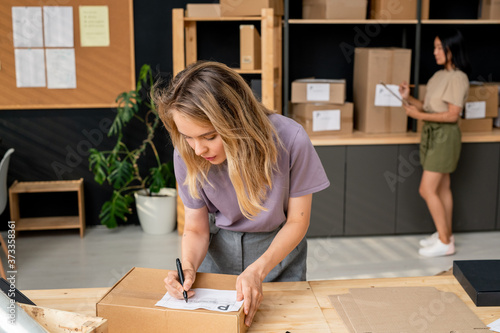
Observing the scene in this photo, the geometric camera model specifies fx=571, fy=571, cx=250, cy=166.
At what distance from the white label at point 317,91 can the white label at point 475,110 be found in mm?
1076

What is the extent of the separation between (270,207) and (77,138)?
10.7ft

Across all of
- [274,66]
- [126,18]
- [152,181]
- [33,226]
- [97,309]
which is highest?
[126,18]

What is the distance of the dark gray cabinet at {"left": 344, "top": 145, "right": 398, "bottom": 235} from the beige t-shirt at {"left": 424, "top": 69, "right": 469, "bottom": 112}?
0.50 meters

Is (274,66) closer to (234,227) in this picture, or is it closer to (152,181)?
(152,181)

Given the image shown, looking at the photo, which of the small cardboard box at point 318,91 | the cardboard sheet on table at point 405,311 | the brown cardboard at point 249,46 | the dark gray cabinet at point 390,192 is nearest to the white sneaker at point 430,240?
the dark gray cabinet at point 390,192

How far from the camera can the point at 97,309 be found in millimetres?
1384

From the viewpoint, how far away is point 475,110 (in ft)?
14.3

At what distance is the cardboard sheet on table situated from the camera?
1402 millimetres

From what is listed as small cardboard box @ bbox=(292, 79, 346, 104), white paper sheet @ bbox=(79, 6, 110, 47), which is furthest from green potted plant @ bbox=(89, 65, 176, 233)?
small cardboard box @ bbox=(292, 79, 346, 104)

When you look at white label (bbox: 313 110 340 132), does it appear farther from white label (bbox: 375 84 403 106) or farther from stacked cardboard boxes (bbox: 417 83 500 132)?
stacked cardboard boxes (bbox: 417 83 500 132)

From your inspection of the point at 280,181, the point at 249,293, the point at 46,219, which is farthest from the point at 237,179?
the point at 46,219

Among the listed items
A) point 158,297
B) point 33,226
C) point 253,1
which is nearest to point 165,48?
point 253,1

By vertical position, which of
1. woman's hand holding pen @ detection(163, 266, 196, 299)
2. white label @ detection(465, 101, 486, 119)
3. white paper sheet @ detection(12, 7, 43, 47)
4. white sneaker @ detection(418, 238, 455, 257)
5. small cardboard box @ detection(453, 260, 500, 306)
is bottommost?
white sneaker @ detection(418, 238, 455, 257)

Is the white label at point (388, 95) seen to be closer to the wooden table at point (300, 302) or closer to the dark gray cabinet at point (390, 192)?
the dark gray cabinet at point (390, 192)
